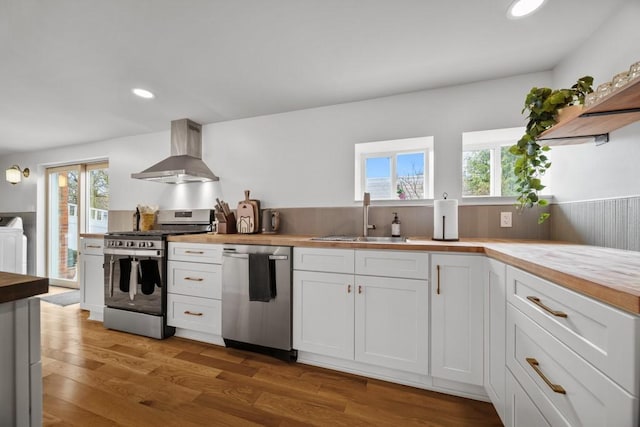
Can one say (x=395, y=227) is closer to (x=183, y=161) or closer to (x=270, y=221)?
(x=270, y=221)

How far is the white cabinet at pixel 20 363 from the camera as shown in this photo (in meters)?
0.62

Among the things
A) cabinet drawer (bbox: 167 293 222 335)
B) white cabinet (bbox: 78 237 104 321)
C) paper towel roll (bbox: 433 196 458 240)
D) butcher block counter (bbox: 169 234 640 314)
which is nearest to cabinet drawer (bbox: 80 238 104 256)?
white cabinet (bbox: 78 237 104 321)

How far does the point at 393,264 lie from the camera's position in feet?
5.77

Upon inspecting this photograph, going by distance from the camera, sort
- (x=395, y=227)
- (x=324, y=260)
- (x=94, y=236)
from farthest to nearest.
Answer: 1. (x=94, y=236)
2. (x=395, y=227)
3. (x=324, y=260)

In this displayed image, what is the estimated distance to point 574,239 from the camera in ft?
5.75

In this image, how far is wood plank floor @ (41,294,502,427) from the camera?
4.83ft

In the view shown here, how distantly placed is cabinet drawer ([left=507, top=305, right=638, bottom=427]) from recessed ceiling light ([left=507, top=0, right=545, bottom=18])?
5.02ft

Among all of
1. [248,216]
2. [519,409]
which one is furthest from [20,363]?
[248,216]

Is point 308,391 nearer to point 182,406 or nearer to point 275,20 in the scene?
point 182,406

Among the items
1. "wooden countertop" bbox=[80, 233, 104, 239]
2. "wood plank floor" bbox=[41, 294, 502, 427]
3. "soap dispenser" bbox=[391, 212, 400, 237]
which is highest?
"soap dispenser" bbox=[391, 212, 400, 237]

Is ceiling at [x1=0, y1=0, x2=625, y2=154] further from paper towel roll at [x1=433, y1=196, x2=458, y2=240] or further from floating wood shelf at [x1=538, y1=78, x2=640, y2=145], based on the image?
paper towel roll at [x1=433, y1=196, x2=458, y2=240]

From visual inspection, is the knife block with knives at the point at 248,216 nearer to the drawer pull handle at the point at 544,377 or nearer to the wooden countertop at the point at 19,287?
the wooden countertop at the point at 19,287

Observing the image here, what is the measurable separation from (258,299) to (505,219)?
2023 mm

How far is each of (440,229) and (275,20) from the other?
1.72 metres
